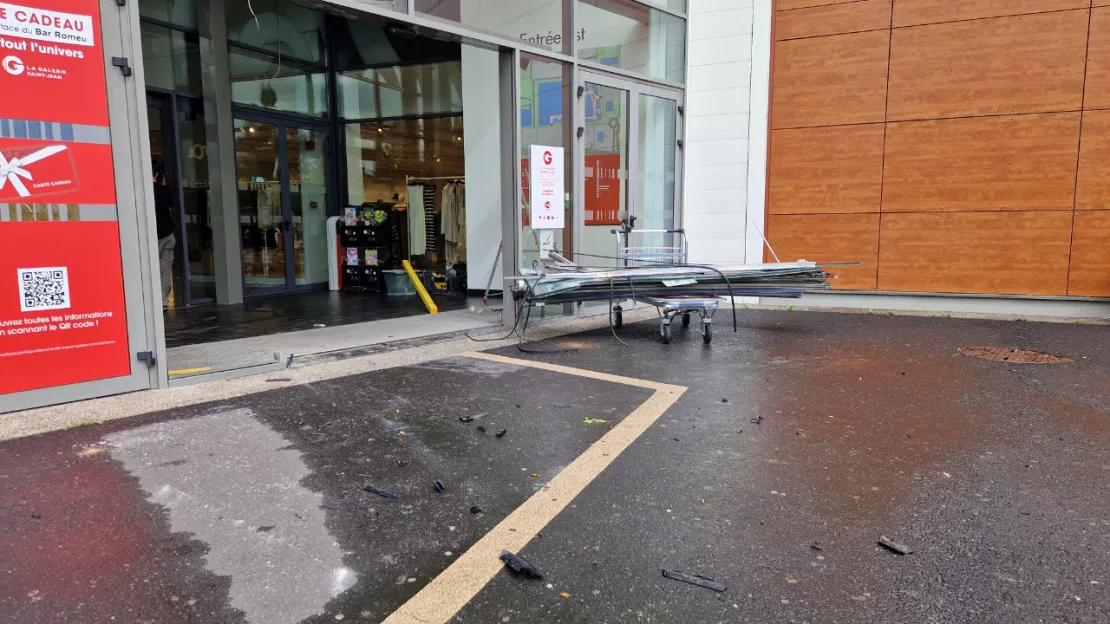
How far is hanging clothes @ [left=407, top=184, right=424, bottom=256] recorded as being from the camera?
12.5m

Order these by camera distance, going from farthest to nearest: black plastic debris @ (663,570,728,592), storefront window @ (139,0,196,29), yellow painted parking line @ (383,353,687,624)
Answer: storefront window @ (139,0,196,29), black plastic debris @ (663,570,728,592), yellow painted parking line @ (383,353,687,624)

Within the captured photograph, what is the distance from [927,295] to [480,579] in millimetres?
9045

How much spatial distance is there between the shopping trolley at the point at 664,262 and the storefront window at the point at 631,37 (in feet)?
7.48

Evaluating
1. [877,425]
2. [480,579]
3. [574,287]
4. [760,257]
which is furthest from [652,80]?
[480,579]

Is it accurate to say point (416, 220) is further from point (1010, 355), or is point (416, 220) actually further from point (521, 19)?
point (1010, 355)

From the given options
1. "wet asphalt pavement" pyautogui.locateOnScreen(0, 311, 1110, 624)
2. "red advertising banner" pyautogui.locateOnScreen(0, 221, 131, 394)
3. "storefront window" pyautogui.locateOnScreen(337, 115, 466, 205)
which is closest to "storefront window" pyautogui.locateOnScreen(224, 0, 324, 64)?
"storefront window" pyautogui.locateOnScreen(337, 115, 466, 205)

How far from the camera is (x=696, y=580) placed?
8.36 feet

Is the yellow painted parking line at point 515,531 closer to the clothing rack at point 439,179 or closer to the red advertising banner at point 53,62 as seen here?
the red advertising banner at point 53,62

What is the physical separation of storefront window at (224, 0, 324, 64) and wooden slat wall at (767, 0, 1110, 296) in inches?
300

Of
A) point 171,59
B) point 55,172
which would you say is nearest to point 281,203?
point 171,59

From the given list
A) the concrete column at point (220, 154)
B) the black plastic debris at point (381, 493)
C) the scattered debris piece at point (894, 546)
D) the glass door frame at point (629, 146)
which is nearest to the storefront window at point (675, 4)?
the glass door frame at point (629, 146)

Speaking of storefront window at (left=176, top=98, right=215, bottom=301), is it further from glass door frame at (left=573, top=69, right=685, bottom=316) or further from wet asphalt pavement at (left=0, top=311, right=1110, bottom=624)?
wet asphalt pavement at (left=0, top=311, right=1110, bottom=624)

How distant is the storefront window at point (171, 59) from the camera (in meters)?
9.52

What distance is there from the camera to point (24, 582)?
2.53 m
